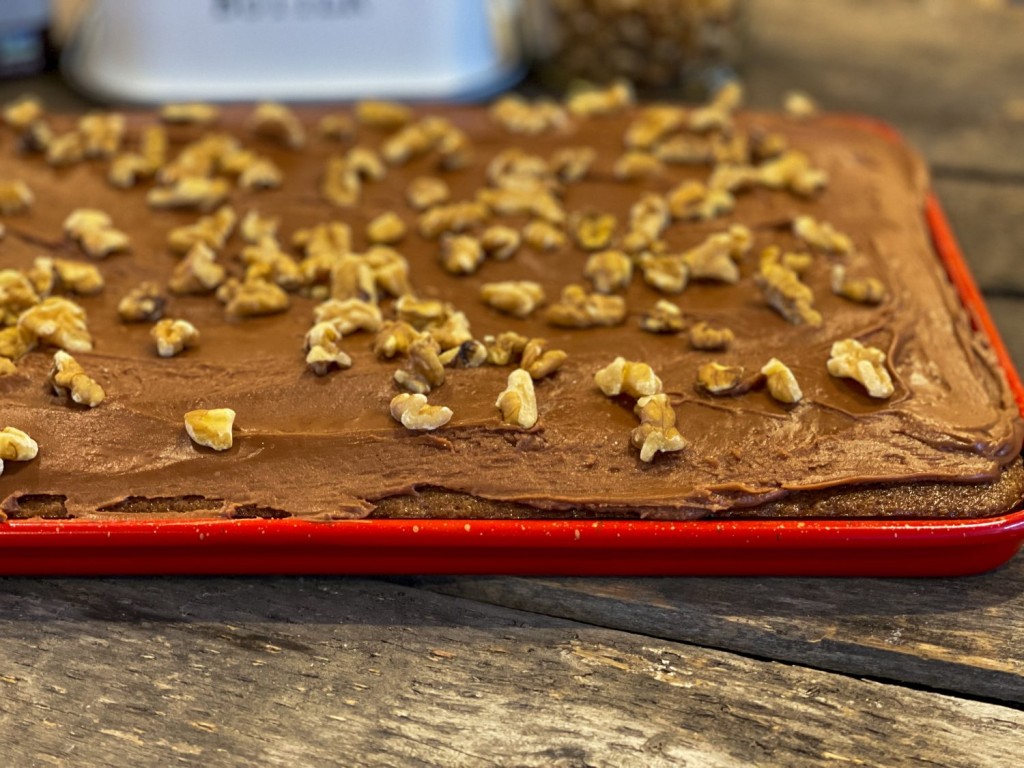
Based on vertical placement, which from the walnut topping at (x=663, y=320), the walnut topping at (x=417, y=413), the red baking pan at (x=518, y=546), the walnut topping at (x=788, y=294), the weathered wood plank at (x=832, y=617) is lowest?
the weathered wood plank at (x=832, y=617)

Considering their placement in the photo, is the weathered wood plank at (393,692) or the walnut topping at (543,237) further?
the walnut topping at (543,237)

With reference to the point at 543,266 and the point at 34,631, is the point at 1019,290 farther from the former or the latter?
the point at 34,631

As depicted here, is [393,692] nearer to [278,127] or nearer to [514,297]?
[514,297]

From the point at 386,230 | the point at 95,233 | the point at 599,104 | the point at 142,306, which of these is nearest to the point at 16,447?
the point at 142,306

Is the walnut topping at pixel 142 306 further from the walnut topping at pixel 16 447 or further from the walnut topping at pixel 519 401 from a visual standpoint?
the walnut topping at pixel 519 401

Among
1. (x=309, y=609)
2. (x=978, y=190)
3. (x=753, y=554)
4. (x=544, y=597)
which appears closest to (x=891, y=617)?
(x=753, y=554)

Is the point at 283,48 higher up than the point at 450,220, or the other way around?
the point at 283,48

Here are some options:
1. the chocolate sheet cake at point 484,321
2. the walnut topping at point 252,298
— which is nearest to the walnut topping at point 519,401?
the chocolate sheet cake at point 484,321
